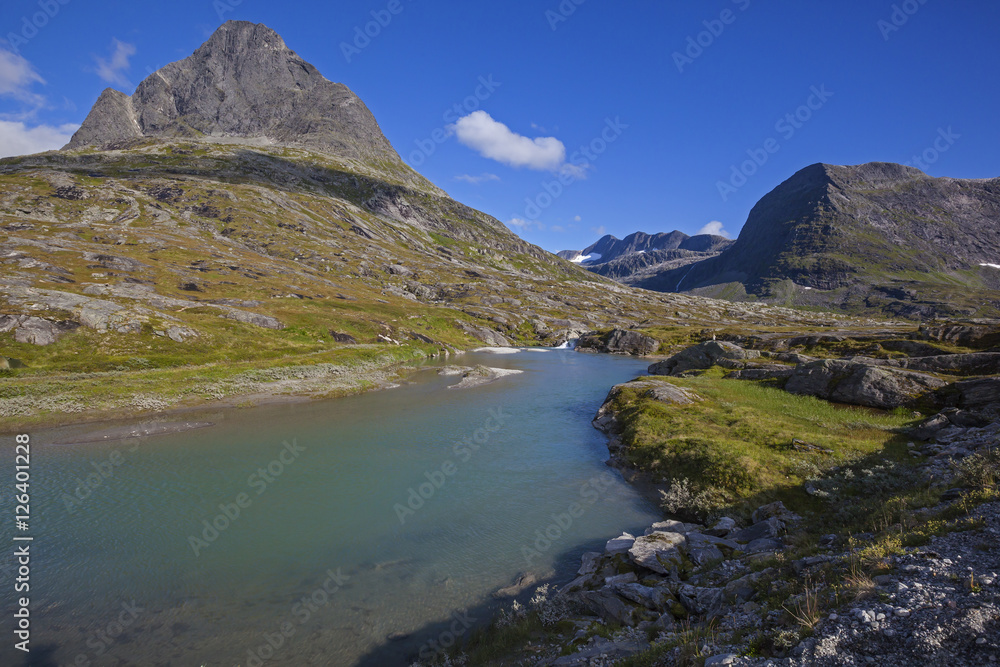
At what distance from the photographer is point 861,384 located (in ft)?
117

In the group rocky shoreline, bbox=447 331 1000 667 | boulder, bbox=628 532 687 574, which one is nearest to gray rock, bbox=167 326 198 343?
rocky shoreline, bbox=447 331 1000 667

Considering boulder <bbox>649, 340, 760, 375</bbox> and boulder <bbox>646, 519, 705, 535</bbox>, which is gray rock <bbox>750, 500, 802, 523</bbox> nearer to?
boulder <bbox>646, 519, 705, 535</bbox>

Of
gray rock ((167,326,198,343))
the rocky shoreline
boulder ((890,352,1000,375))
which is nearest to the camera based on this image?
the rocky shoreline

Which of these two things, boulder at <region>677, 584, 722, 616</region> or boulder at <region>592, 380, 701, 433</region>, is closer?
boulder at <region>677, 584, 722, 616</region>

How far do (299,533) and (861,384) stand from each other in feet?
147

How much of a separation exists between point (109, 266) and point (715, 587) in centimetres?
13845

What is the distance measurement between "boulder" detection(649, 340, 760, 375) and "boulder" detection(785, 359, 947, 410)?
19.5 meters

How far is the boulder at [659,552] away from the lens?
Answer: 1576 centimetres

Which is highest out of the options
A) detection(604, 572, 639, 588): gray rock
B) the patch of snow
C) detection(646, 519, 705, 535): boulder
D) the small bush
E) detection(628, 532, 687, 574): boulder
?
the small bush

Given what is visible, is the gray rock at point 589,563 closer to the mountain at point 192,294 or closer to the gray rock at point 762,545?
the gray rock at point 762,545

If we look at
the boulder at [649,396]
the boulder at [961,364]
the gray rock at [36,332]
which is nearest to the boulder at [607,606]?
the boulder at [649,396]

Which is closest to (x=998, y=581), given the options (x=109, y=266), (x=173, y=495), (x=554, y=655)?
(x=554, y=655)

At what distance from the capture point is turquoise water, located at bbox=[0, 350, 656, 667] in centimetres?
1548

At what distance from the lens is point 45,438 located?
37188 mm
